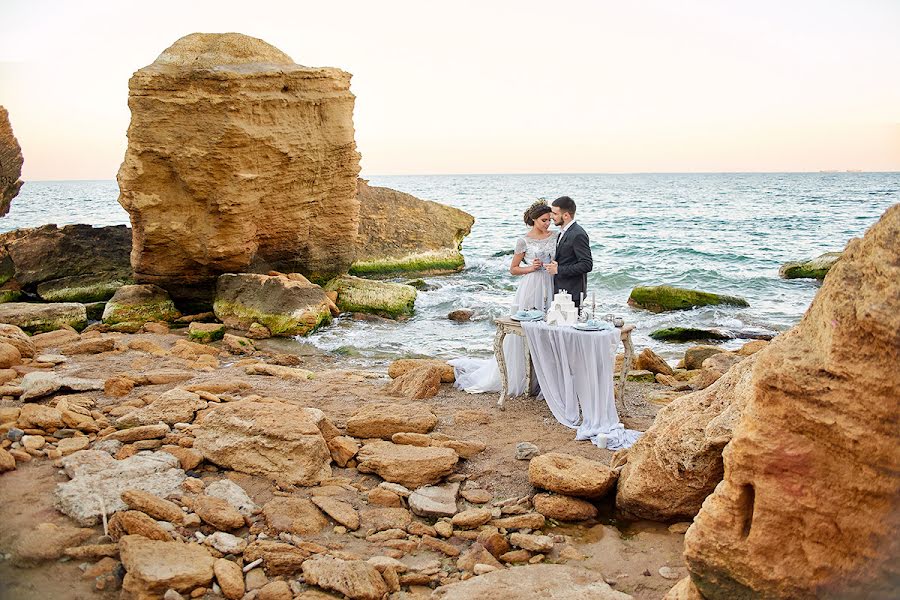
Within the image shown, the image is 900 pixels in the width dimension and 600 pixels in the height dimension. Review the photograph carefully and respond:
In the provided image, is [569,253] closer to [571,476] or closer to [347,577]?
[571,476]

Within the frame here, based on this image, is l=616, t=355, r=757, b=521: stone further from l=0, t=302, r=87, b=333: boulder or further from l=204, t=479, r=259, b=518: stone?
l=0, t=302, r=87, b=333: boulder

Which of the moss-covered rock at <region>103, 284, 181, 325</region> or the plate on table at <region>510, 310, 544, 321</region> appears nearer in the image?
the plate on table at <region>510, 310, 544, 321</region>

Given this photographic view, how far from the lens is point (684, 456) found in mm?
5121

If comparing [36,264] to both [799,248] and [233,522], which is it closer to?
[233,522]

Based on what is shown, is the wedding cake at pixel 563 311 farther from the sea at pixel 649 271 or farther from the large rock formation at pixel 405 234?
the large rock formation at pixel 405 234

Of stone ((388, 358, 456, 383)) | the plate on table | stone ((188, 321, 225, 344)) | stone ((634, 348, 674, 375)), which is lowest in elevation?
stone ((188, 321, 225, 344))

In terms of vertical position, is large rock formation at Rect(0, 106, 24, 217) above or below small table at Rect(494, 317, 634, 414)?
above

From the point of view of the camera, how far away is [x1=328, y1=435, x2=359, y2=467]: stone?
622 cm

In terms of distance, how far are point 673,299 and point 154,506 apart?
48.2ft

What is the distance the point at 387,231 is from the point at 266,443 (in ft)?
62.5

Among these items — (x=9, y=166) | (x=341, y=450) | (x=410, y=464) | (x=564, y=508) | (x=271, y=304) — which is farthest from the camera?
(x=9, y=166)

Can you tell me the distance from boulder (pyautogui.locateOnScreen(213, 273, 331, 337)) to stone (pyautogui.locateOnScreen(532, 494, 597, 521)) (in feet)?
30.4

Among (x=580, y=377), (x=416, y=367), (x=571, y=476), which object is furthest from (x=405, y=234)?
(x=571, y=476)

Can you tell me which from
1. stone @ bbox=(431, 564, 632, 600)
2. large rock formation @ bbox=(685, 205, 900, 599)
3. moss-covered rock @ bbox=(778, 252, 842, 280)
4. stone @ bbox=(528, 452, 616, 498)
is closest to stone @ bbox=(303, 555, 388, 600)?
stone @ bbox=(431, 564, 632, 600)
